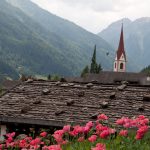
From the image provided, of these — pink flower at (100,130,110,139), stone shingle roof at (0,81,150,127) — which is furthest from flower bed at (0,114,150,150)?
stone shingle roof at (0,81,150,127)

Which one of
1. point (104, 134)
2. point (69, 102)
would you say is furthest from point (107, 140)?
point (69, 102)

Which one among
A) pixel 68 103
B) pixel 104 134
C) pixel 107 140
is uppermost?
pixel 68 103

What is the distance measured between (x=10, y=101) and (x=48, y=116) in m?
2.76

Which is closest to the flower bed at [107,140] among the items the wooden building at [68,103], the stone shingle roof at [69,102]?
the wooden building at [68,103]

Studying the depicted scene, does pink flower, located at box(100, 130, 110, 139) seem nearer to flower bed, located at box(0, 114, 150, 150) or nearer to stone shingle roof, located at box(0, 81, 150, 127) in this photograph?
flower bed, located at box(0, 114, 150, 150)

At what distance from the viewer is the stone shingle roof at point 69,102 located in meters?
16.0

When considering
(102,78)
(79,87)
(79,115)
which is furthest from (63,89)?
(102,78)

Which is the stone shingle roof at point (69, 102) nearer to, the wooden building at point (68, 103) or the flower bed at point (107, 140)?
the wooden building at point (68, 103)

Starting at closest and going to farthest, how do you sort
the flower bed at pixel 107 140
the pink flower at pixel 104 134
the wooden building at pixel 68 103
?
1. the flower bed at pixel 107 140
2. the pink flower at pixel 104 134
3. the wooden building at pixel 68 103

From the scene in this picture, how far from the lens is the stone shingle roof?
1600 cm

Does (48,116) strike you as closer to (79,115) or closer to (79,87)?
(79,115)

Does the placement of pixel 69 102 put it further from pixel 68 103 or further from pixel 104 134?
pixel 104 134

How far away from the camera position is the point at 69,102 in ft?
56.9

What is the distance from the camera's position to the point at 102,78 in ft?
319
